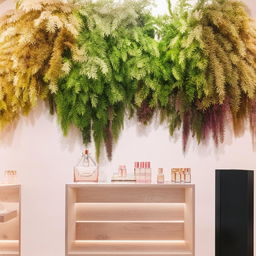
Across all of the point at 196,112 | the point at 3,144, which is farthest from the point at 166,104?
the point at 3,144

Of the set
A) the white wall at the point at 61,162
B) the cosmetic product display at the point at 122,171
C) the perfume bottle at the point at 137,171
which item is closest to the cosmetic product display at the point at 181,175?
the white wall at the point at 61,162

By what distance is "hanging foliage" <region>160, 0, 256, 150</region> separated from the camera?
3568 mm

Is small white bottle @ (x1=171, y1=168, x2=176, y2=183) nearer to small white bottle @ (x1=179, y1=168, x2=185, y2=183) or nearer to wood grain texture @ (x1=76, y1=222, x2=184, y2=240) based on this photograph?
small white bottle @ (x1=179, y1=168, x2=185, y2=183)

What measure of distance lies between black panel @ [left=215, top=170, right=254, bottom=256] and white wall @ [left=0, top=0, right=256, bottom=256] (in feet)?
1.26

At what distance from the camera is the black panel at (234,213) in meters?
3.31

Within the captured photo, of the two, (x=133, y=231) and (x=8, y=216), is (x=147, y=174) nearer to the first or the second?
(x=133, y=231)

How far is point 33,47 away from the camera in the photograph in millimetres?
3607

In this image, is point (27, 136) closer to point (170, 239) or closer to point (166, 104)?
point (166, 104)

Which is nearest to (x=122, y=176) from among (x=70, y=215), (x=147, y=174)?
(x=147, y=174)

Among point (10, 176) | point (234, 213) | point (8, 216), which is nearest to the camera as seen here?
point (234, 213)

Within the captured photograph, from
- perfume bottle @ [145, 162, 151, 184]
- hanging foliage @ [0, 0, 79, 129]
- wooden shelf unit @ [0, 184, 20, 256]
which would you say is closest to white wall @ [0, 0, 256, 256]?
wooden shelf unit @ [0, 184, 20, 256]

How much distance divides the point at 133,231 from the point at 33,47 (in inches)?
70.6

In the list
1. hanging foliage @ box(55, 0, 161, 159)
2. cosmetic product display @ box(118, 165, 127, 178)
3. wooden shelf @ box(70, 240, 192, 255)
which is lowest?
wooden shelf @ box(70, 240, 192, 255)

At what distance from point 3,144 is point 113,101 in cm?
108
